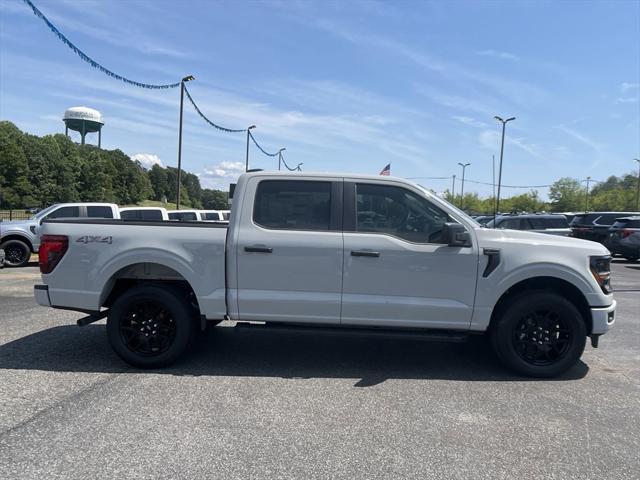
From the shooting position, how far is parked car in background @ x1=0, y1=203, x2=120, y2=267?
1365 cm

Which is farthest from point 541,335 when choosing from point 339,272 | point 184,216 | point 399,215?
point 184,216

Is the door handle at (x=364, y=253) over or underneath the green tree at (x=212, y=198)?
underneath

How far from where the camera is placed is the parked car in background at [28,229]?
13.6m

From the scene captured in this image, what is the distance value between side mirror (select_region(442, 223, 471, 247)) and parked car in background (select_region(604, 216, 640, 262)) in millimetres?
16735

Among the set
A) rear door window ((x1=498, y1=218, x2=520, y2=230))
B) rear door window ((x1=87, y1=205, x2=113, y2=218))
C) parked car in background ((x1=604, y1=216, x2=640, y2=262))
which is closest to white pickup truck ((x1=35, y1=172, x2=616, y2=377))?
rear door window ((x1=87, y1=205, x2=113, y2=218))

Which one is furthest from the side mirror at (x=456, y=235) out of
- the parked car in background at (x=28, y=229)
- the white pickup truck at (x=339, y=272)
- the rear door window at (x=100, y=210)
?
the rear door window at (x=100, y=210)

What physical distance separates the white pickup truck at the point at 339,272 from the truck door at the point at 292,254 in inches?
0.4

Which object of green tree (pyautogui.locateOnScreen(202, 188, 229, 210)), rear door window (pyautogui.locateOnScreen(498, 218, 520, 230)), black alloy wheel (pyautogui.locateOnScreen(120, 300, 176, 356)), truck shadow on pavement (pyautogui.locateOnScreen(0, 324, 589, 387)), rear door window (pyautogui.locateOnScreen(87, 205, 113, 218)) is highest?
green tree (pyautogui.locateOnScreen(202, 188, 229, 210))

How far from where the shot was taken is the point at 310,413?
3984 mm

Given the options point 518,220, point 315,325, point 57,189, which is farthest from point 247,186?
point 57,189

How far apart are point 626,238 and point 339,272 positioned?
17.5 meters

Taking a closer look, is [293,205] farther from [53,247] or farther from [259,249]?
[53,247]

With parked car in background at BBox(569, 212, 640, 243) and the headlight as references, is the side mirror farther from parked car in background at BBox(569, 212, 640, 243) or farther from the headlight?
parked car in background at BBox(569, 212, 640, 243)

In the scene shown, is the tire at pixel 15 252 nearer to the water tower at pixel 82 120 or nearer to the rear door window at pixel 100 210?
the rear door window at pixel 100 210
